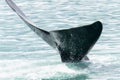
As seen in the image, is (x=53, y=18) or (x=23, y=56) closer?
(x=23, y=56)

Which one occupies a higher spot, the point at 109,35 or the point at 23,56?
the point at 23,56

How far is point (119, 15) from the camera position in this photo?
2488 centimetres

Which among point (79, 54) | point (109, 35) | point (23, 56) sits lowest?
point (109, 35)

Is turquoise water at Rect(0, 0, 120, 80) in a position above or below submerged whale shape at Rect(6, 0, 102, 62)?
below

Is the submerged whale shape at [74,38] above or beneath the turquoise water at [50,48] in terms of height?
above

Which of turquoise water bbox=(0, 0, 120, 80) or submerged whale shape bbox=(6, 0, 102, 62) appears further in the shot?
turquoise water bbox=(0, 0, 120, 80)

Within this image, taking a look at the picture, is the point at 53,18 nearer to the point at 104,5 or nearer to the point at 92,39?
the point at 104,5

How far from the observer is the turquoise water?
42.4 feet

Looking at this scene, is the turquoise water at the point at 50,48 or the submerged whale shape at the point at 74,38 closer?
the submerged whale shape at the point at 74,38

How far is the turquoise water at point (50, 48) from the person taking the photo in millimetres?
12914

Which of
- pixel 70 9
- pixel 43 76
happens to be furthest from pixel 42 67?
pixel 70 9

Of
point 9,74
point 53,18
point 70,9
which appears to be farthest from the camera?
point 70,9

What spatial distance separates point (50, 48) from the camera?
55.4 ft

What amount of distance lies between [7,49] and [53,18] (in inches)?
309
